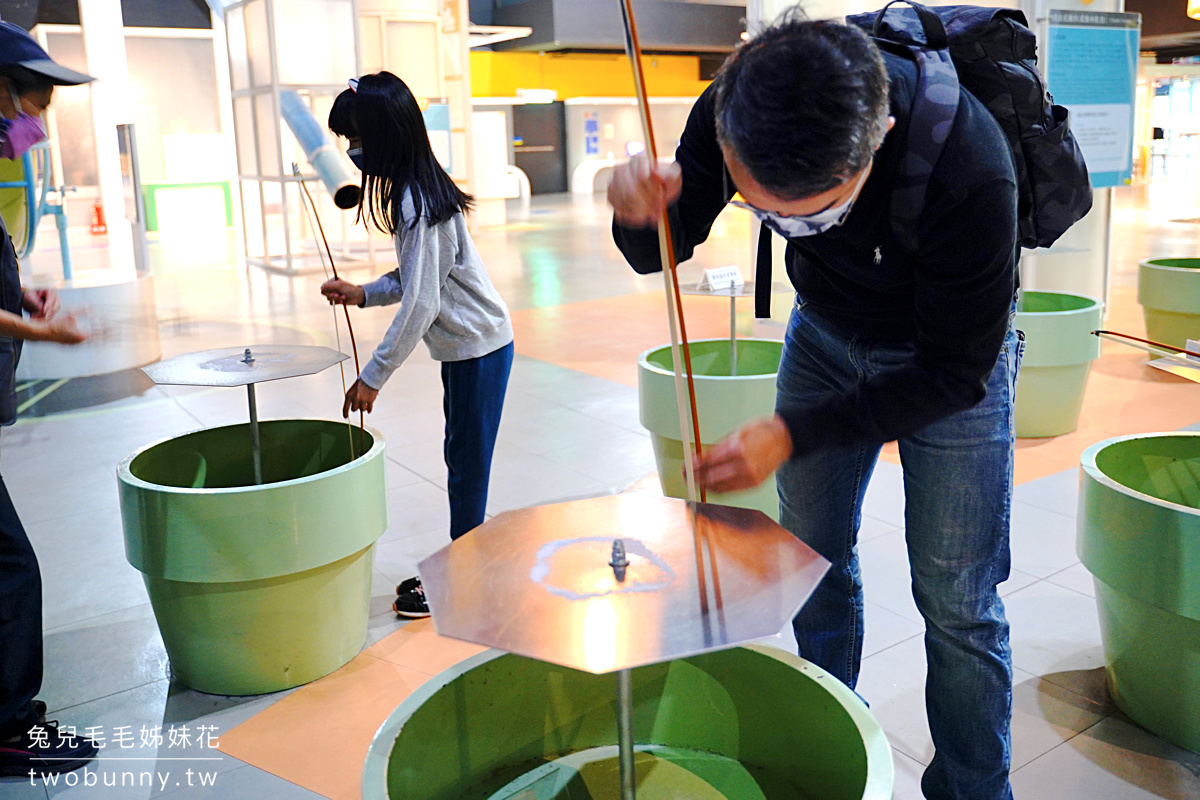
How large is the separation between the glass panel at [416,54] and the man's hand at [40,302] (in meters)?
8.94

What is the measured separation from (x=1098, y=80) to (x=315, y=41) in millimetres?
6411

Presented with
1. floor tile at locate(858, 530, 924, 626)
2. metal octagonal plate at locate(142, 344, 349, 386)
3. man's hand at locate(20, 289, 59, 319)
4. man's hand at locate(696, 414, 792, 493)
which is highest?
man's hand at locate(20, 289, 59, 319)

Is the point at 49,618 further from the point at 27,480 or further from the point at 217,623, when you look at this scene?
the point at 27,480

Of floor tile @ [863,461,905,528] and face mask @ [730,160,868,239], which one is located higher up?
face mask @ [730,160,868,239]

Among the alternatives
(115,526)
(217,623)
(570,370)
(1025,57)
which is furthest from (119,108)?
(1025,57)

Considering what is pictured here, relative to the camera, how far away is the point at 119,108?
20.5 ft

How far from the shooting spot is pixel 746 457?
1.21 meters

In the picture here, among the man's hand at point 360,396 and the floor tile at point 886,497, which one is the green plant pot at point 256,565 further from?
the floor tile at point 886,497

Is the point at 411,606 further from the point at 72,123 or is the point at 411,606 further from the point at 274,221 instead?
the point at 72,123

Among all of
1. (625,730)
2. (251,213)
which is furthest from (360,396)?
(251,213)

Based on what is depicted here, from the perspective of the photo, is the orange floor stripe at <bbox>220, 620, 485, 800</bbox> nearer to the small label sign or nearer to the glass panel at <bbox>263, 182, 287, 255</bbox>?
the small label sign

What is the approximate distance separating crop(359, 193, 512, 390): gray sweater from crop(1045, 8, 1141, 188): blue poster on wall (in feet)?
13.9

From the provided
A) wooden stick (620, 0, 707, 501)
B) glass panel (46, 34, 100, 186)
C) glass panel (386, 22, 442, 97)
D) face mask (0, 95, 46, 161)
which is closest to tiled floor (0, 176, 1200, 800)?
wooden stick (620, 0, 707, 501)

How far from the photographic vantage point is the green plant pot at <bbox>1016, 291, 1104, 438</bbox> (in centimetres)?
393
